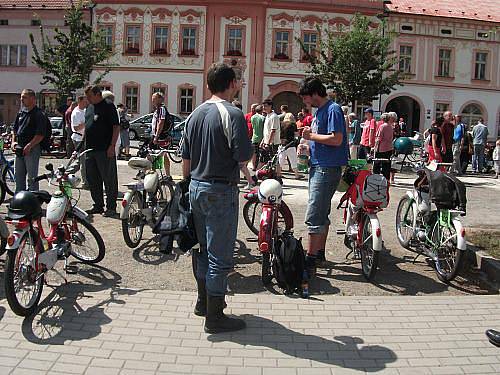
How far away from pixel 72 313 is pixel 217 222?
1.51 meters

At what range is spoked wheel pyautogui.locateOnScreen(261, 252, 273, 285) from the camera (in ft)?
18.7

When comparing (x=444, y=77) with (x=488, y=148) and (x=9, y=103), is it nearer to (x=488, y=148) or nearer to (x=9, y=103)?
(x=488, y=148)

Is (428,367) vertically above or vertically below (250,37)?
below

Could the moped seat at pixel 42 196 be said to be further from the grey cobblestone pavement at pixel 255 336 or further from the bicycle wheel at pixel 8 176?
the bicycle wheel at pixel 8 176

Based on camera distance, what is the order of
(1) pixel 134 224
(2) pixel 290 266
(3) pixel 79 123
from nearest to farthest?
1. (2) pixel 290 266
2. (1) pixel 134 224
3. (3) pixel 79 123

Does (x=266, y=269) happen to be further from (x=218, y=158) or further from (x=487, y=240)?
(x=487, y=240)

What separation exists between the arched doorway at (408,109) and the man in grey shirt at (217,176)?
35381mm

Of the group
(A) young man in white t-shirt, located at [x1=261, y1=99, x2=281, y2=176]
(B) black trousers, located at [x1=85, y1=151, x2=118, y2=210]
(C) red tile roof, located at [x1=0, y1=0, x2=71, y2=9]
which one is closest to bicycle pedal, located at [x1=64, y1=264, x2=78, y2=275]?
(B) black trousers, located at [x1=85, y1=151, x2=118, y2=210]

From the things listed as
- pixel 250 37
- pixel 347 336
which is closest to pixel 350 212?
pixel 347 336

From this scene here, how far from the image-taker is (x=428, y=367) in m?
4.02

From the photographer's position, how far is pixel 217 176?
4.44 meters

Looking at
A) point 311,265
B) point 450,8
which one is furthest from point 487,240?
point 450,8

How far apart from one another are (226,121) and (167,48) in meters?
33.4

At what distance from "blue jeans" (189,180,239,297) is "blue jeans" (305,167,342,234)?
5.16 feet
